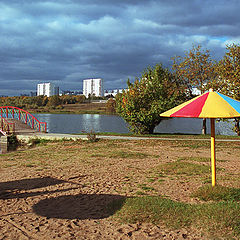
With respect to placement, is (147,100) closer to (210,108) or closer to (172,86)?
(172,86)

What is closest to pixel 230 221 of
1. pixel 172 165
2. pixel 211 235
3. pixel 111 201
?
pixel 211 235

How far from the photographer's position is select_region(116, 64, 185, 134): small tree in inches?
915

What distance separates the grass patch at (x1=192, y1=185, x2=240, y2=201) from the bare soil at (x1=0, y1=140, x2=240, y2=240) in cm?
27

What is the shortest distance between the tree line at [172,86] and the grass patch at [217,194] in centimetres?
1724

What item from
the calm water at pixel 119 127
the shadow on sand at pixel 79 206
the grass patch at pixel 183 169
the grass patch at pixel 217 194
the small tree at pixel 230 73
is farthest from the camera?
the calm water at pixel 119 127

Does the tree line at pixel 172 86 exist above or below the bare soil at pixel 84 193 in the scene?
above

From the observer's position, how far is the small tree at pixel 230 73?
22.1 metres

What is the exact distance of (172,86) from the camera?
2538 centimetres

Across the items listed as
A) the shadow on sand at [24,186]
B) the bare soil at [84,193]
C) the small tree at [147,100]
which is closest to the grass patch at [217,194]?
the bare soil at [84,193]

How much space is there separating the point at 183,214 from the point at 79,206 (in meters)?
1.95

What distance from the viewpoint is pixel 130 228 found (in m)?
4.30

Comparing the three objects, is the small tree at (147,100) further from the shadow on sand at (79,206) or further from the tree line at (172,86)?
the shadow on sand at (79,206)

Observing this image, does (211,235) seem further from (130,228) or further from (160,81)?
(160,81)

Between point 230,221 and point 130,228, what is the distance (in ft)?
5.10
